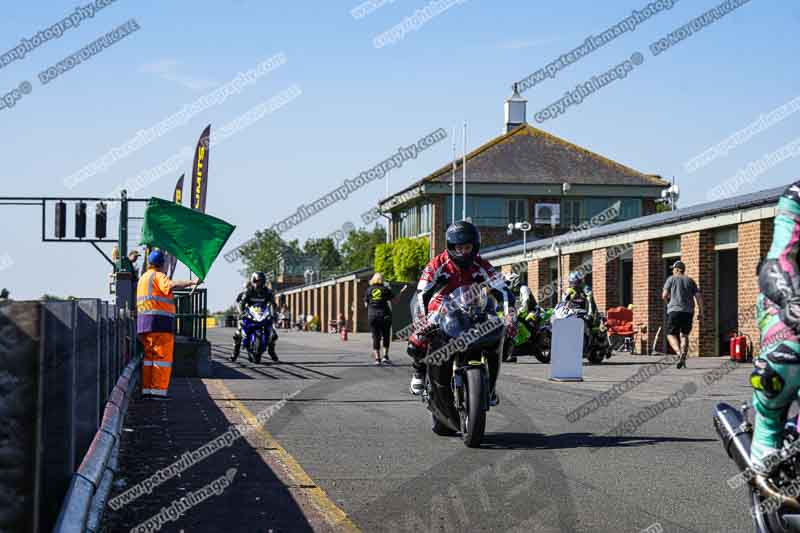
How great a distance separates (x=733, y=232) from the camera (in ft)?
88.1

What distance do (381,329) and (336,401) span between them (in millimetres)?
9607

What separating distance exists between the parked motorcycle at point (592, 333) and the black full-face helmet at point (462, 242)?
13337mm

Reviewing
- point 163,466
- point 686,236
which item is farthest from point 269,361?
point 163,466

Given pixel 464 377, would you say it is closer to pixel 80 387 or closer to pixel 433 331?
pixel 433 331

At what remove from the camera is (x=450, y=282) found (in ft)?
32.9

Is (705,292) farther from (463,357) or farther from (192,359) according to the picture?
(463,357)

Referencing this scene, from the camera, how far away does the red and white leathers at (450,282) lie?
9.95 metres

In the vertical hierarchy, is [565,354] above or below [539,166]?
below

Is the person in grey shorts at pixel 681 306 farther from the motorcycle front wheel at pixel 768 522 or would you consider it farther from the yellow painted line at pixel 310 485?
the motorcycle front wheel at pixel 768 522

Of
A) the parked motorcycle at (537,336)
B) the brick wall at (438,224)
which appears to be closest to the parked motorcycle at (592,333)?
the parked motorcycle at (537,336)

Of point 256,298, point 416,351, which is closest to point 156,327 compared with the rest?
point 416,351

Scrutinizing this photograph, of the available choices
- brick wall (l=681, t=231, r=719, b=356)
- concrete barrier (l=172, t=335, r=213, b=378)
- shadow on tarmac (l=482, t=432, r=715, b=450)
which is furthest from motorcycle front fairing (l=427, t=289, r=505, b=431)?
brick wall (l=681, t=231, r=719, b=356)

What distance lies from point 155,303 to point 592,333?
11925mm

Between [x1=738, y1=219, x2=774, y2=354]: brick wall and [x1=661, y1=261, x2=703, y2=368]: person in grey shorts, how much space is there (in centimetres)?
339
